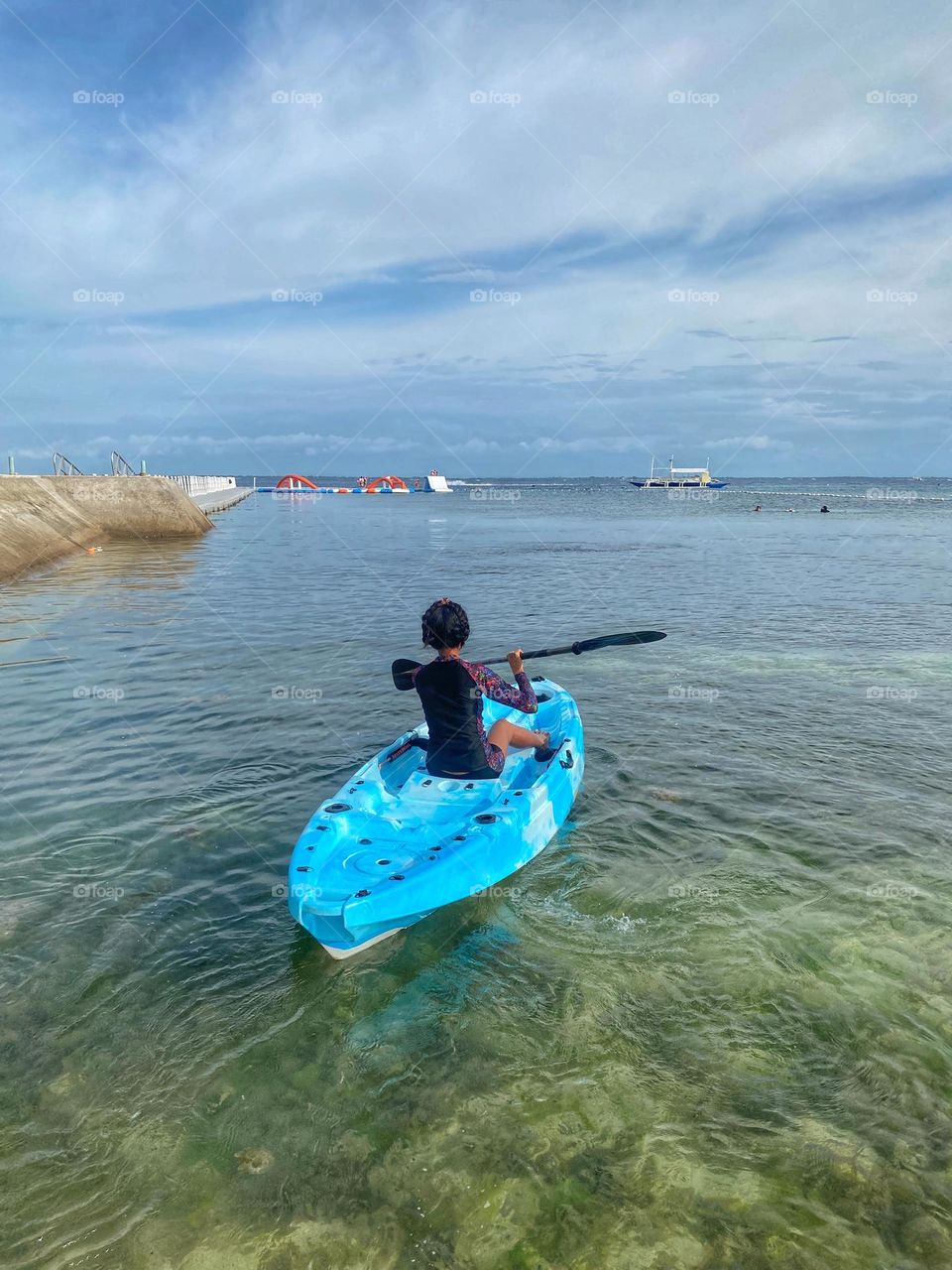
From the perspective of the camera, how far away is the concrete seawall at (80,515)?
25.4 m

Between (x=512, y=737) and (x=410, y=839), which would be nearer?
(x=410, y=839)

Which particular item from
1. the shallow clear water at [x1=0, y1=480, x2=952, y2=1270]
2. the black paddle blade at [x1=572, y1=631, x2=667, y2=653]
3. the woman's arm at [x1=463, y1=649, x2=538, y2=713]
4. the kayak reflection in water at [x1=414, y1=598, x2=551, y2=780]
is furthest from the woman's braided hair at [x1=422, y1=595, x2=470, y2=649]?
the black paddle blade at [x1=572, y1=631, x2=667, y2=653]

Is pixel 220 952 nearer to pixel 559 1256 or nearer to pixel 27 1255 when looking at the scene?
pixel 27 1255

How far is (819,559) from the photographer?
3428 cm

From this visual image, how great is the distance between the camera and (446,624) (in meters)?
6.63

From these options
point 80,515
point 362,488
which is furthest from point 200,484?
point 362,488

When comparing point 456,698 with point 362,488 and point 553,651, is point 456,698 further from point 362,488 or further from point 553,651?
point 362,488

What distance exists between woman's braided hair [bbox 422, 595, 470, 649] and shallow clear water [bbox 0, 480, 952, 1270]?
7.71 ft

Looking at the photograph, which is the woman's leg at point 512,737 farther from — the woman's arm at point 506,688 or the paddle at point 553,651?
the paddle at point 553,651

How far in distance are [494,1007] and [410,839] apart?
1580 mm

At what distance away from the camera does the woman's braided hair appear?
6621mm

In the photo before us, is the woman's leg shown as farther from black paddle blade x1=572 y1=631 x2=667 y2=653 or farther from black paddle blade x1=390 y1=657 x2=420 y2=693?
black paddle blade x1=572 y1=631 x2=667 y2=653

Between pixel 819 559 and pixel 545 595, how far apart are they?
1696 centimetres

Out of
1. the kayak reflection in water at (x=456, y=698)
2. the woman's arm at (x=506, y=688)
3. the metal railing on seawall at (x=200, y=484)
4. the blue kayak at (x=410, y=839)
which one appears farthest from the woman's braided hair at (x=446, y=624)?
the metal railing on seawall at (x=200, y=484)
